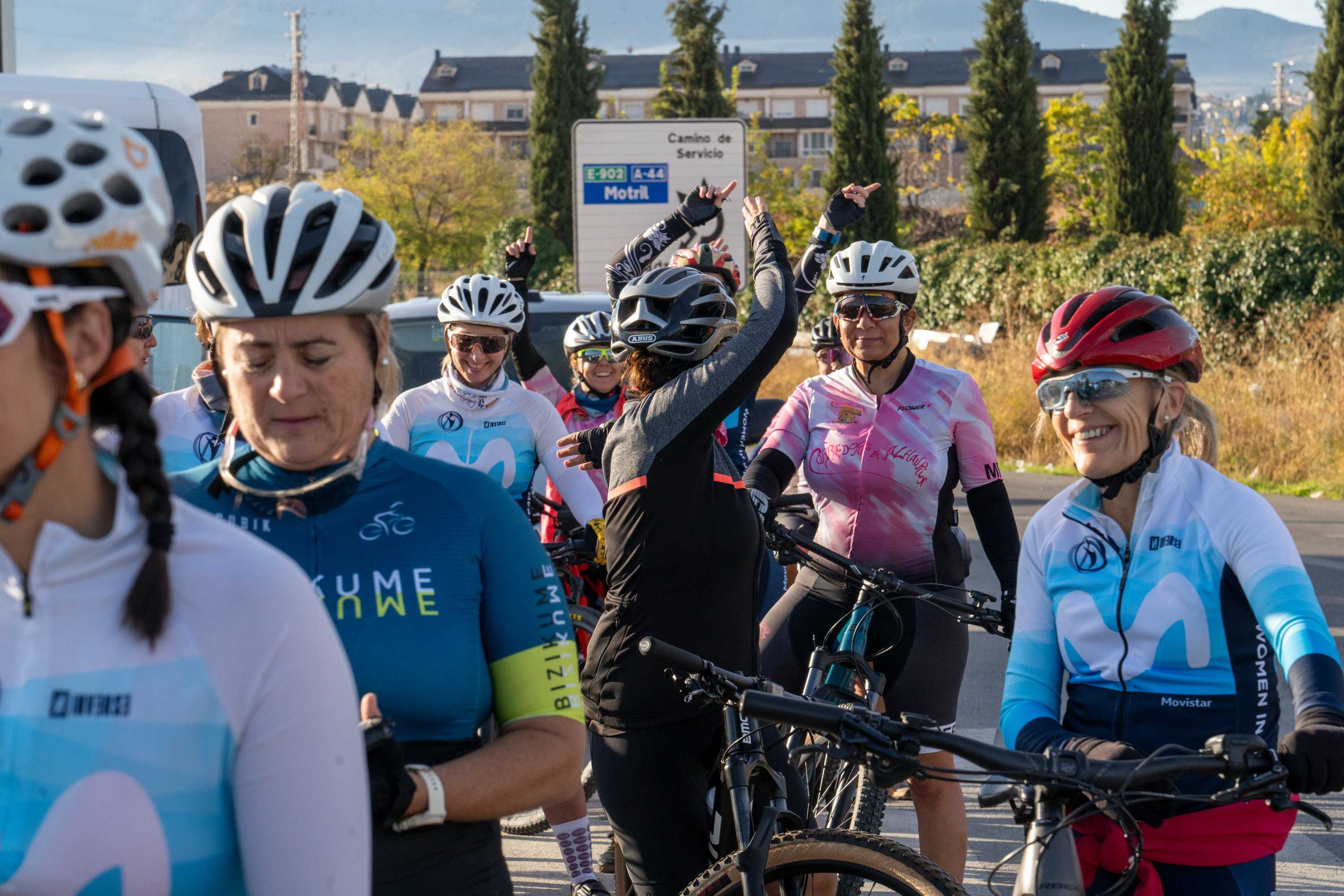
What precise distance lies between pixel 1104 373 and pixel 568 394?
4.86 m

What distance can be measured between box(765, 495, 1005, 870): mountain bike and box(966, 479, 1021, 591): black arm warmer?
0.33 meters

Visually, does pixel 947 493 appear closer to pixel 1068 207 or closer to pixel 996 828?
pixel 996 828

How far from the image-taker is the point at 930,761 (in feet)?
17.0

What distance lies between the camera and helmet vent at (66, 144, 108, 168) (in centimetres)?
147

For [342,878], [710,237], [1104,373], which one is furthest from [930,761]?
[710,237]

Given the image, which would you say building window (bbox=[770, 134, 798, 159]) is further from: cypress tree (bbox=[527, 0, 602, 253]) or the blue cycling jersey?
the blue cycling jersey

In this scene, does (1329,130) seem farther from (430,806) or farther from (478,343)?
(430,806)

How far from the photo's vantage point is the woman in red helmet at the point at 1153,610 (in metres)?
2.85

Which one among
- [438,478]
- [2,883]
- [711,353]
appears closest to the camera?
[2,883]

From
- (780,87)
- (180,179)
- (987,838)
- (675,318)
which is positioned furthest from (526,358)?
(780,87)

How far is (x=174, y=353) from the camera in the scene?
9.96 meters

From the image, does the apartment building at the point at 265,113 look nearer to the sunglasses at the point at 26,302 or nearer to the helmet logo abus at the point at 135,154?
the helmet logo abus at the point at 135,154

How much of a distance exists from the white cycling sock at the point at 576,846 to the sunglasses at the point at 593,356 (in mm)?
2964

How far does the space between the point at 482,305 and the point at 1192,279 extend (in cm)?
2189
